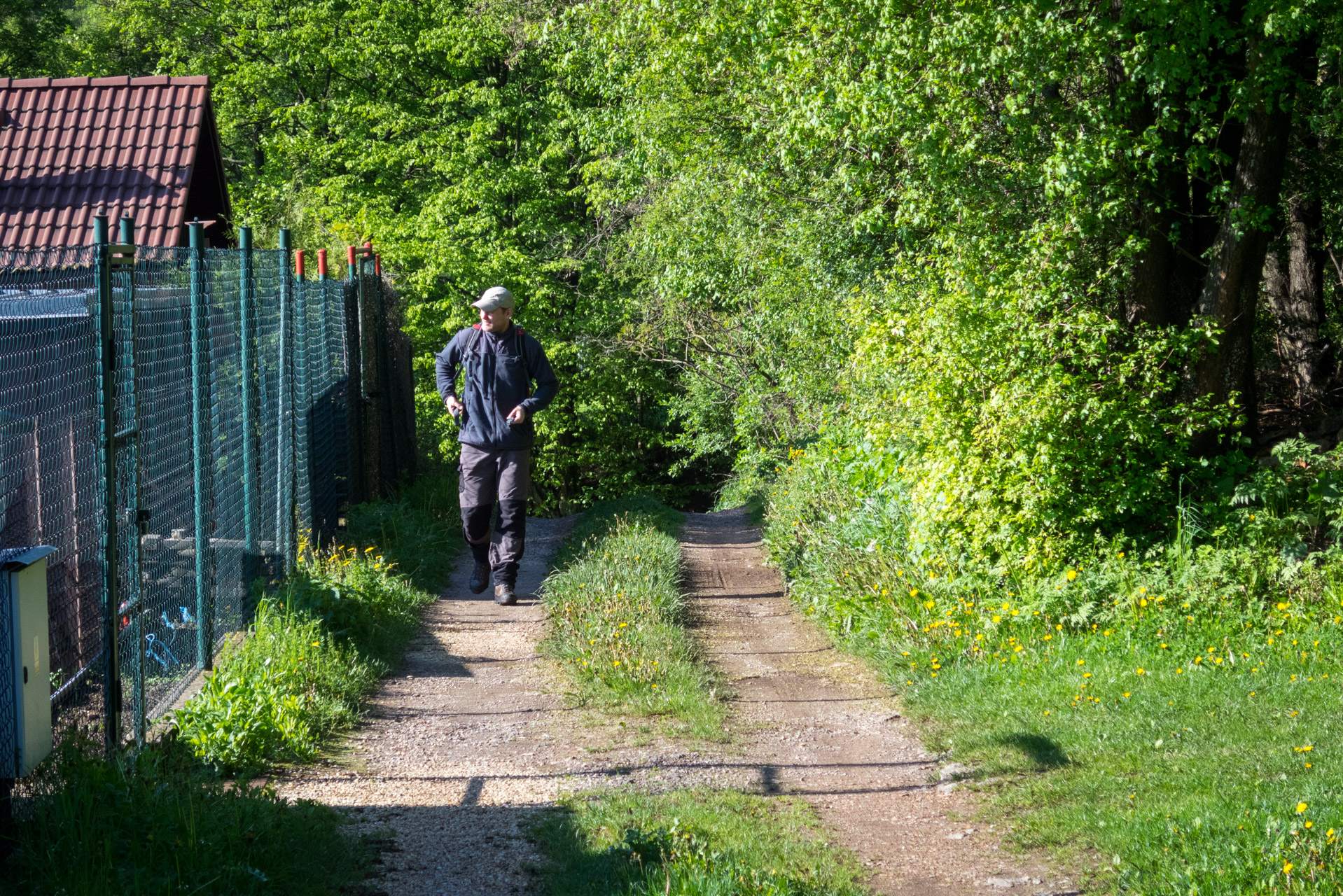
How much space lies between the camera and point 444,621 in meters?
7.94

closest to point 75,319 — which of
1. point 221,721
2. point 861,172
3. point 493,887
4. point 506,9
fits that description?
point 221,721

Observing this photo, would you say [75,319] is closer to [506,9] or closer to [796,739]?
[796,739]

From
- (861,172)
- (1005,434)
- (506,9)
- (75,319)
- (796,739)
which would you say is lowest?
(796,739)

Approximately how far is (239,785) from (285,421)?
3.81 meters

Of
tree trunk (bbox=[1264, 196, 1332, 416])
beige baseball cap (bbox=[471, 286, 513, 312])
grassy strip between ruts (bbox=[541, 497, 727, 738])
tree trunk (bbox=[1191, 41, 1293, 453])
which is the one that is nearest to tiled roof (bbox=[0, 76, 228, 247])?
beige baseball cap (bbox=[471, 286, 513, 312])

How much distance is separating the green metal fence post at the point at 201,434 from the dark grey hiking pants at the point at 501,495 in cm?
225

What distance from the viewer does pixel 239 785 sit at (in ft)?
14.4

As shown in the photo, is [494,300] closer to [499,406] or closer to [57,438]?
[499,406]

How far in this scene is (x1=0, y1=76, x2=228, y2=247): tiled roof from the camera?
39.3 feet

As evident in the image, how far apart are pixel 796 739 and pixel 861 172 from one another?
4954 millimetres

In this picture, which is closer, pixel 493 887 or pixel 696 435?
pixel 493 887

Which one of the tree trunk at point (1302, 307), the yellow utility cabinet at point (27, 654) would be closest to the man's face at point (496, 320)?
the yellow utility cabinet at point (27, 654)

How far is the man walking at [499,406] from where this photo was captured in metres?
7.99

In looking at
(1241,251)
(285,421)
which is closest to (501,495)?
(285,421)
